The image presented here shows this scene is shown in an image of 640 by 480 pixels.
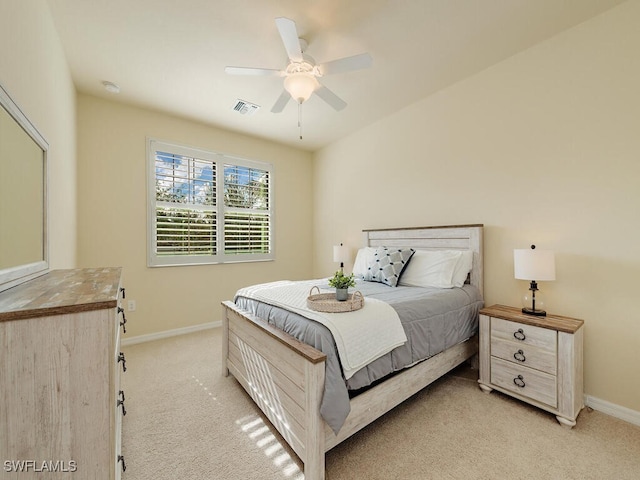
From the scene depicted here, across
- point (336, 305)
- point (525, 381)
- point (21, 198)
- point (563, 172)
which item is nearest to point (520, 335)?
point (525, 381)

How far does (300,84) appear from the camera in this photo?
6.90 ft

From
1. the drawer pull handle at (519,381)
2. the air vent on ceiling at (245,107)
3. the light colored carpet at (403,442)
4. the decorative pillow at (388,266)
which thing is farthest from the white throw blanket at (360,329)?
the air vent on ceiling at (245,107)

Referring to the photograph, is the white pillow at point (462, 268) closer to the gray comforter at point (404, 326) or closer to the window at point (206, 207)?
the gray comforter at point (404, 326)

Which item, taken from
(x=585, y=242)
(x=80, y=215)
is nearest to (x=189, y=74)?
(x=80, y=215)

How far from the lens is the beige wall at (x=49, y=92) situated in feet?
4.27

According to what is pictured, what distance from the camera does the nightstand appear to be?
1783 mm

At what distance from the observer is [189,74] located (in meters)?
2.60

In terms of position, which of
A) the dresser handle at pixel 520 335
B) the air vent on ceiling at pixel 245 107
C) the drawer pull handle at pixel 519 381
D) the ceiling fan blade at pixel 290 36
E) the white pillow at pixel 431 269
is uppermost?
the air vent on ceiling at pixel 245 107

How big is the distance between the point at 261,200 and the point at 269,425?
10.4 ft

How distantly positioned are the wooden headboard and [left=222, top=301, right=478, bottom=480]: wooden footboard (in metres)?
0.80

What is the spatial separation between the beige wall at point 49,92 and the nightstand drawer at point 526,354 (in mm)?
3251

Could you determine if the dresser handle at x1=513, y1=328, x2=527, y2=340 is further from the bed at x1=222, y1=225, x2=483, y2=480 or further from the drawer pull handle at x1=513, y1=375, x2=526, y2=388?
the bed at x1=222, y1=225, x2=483, y2=480

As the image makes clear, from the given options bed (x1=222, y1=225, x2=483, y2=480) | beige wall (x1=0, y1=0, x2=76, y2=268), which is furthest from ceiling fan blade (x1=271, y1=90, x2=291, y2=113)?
bed (x1=222, y1=225, x2=483, y2=480)

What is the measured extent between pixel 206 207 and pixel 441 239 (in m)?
3.01
